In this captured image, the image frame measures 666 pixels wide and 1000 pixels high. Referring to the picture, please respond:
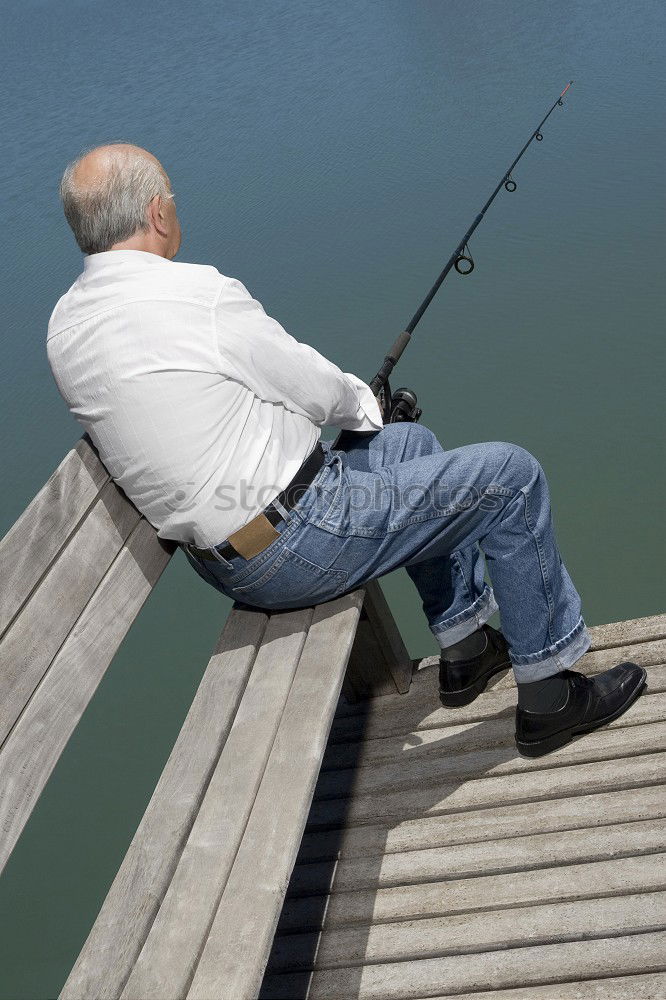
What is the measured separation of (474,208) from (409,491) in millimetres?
4529

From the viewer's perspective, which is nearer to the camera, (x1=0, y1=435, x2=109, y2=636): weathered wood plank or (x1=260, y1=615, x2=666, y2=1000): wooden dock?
(x1=0, y1=435, x2=109, y2=636): weathered wood plank

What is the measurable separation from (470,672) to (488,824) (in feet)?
1.09

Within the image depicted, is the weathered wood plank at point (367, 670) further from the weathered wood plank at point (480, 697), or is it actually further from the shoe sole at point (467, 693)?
the shoe sole at point (467, 693)

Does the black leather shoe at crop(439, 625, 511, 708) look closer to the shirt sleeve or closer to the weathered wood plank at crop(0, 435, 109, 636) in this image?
the shirt sleeve

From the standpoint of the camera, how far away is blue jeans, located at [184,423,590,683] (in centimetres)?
171

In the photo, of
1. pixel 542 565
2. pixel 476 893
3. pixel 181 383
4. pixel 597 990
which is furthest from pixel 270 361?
pixel 597 990

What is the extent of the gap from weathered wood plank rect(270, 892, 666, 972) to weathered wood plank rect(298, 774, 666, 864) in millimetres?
157

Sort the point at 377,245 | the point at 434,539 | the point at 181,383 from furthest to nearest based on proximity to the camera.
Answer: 1. the point at 377,245
2. the point at 434,539
3. the point at 181,383

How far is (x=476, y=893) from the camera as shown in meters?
1.75

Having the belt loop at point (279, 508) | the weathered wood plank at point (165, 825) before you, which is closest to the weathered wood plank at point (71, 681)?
the weathered wood plank at point (165, 825)

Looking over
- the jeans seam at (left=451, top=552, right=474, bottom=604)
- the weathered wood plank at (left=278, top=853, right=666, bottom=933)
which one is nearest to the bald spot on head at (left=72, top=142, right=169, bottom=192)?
the jeans seam at (left=451, top=552, right=474, bottom=604)

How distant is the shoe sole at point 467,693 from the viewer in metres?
2.12

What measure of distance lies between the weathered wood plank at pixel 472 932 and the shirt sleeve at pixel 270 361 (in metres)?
0.84

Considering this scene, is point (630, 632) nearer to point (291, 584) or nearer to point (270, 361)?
point (291, 584)
